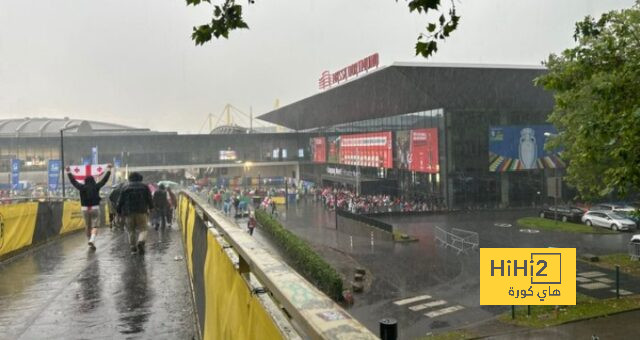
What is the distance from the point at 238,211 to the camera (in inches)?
1564

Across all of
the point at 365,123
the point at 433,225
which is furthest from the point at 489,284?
the point at 365,123

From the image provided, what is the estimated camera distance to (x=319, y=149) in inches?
2724

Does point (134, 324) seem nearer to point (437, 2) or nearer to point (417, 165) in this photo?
point (437, 2)

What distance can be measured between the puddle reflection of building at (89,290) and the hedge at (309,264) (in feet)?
32.0

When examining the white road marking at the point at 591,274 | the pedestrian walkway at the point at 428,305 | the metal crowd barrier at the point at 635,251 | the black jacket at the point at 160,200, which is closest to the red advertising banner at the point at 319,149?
the metal crowd barrier at the point at 635,251

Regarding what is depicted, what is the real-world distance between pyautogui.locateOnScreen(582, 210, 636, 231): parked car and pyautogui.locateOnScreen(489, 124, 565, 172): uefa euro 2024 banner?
11.1 meters

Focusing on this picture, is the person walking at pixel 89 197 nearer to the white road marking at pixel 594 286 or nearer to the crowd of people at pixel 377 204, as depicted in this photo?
the white road marking at pixel 594 286

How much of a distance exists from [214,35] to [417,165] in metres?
41.0

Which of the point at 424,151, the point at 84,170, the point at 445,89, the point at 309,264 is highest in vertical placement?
the point at 445,89

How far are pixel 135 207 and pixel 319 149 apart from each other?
61000 mm

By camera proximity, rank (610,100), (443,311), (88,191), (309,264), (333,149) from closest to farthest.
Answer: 1. (88,191)
2. (610,100)
3. (443,311)
4. (309,264)
5. (333,149)

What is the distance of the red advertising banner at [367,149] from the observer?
1946 inches

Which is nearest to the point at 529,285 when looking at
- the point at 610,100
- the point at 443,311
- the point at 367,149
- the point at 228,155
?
the point at 443,311

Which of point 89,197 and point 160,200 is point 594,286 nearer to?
point 160,200
